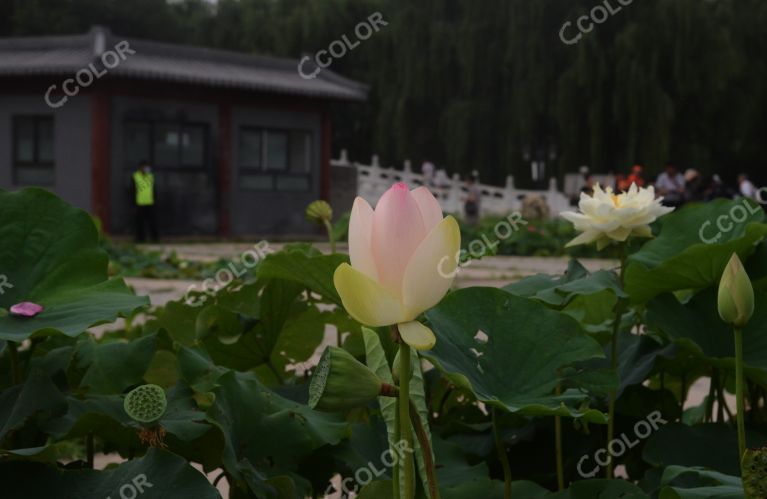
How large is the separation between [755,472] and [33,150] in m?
13.8

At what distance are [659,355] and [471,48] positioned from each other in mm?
18351

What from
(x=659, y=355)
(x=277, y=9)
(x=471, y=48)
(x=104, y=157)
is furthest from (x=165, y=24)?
(x=659, y=355)

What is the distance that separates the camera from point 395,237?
1.92ft

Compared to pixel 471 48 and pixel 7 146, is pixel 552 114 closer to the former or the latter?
pixel 471 48

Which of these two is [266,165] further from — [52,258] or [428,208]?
[428,208]

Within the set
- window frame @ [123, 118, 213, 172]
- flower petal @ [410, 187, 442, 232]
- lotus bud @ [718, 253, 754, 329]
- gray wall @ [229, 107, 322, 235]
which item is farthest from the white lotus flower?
gray wall @ [229, 107, 322, 235]

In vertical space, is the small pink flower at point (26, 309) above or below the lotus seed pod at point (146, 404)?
above

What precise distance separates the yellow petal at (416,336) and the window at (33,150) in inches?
533

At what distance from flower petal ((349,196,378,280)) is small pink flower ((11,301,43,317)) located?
13.5 inches

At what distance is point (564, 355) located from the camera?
833 mm

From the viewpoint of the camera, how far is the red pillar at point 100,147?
1301 centimetres

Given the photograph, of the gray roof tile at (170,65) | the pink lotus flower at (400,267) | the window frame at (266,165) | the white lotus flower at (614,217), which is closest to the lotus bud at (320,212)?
the white lotus flower at (614,217)

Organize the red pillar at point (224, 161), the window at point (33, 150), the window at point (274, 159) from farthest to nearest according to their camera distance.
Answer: the window at point (274, 159)
the red pillar at point (224, 161)
the window at point (33, 150)

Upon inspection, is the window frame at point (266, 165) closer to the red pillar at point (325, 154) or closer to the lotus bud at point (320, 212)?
the red pillar at point (325, 154)
